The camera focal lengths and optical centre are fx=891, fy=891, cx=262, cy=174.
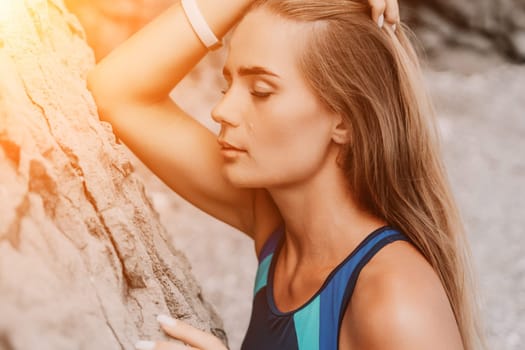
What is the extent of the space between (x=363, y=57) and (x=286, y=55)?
0.16m

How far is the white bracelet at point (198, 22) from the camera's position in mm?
1894

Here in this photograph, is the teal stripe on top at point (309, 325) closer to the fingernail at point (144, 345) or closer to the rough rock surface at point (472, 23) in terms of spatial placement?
the fingernail at point (144, 345)

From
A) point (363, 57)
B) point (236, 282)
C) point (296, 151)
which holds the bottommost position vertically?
point (236, 282)

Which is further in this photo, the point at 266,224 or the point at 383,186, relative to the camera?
the point at 266,224

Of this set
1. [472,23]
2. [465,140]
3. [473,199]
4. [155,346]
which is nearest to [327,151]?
[155,346]

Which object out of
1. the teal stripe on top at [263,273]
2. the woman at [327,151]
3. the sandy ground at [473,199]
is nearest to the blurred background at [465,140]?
the sandy ground at [473,199]

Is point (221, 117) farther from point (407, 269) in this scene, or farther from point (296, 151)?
point (407, 269)

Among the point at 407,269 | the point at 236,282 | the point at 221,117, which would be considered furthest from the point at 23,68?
the point at 236,282

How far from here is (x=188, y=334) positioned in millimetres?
1625

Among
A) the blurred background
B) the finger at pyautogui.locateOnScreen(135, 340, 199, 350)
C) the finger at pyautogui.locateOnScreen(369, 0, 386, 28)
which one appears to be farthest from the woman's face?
the blurred background

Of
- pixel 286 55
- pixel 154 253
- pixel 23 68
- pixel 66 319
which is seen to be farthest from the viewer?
pixel 154 253

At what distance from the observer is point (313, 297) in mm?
1785

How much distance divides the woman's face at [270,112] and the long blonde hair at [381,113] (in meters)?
0.03

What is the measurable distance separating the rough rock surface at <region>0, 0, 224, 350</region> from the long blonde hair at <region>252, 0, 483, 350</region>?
0.43 meters
